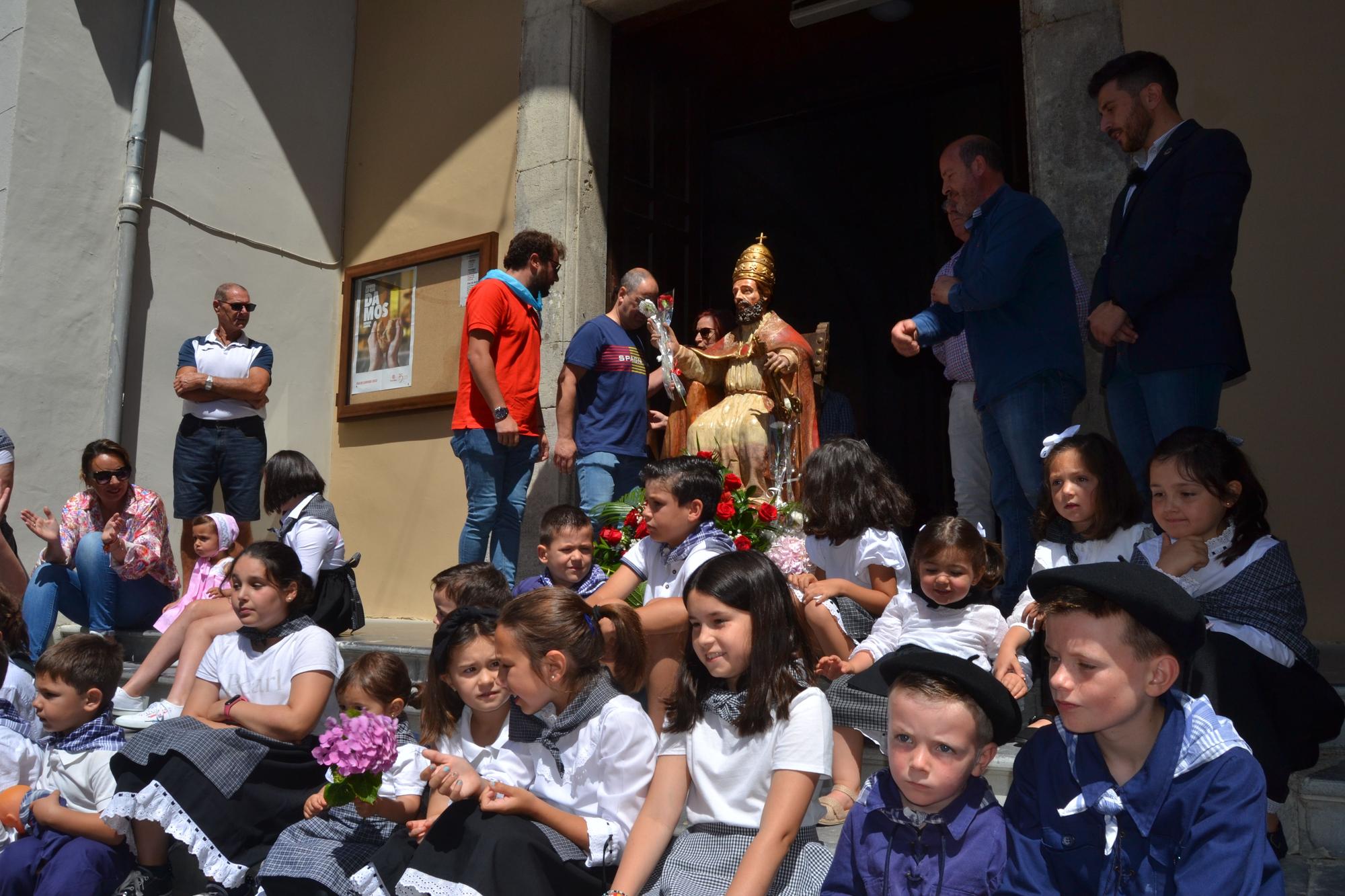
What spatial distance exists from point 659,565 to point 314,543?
2.01 metres

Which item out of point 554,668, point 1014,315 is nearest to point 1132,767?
point 554,668

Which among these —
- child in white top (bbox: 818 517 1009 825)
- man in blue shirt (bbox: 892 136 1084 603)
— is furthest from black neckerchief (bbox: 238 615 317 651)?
man in blue shirt (bbox: 892 136 1084 603)

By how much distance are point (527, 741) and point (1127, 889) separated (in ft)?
5.27

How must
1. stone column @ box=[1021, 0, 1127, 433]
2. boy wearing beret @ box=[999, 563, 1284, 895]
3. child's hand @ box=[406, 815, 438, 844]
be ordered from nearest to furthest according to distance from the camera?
boy wearing beret @ box=[999, 563, 1284, 895] → child's hand @ box=[406, 815, 438, 844] → stone column @ box=[1021, 0, 1127, 433]

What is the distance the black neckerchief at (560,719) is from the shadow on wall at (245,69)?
5.91m

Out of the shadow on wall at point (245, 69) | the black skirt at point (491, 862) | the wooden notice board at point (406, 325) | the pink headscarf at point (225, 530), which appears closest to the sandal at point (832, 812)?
the black skirt at point (491, 862)

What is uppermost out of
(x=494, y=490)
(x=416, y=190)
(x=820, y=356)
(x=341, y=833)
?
(x=416, y=190)

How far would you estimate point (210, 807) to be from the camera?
333cm

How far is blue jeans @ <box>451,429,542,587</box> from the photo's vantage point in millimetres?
5785

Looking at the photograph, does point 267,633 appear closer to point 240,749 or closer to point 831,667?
point 240,749

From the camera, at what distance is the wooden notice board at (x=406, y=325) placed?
303 inches

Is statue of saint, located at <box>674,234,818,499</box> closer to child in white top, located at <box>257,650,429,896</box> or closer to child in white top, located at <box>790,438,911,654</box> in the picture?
child in white top, located at <box>790,438,911,654</box>

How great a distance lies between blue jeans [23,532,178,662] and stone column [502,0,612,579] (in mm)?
2060

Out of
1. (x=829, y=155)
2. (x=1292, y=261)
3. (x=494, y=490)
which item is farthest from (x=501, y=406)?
(x=829, y=155)
